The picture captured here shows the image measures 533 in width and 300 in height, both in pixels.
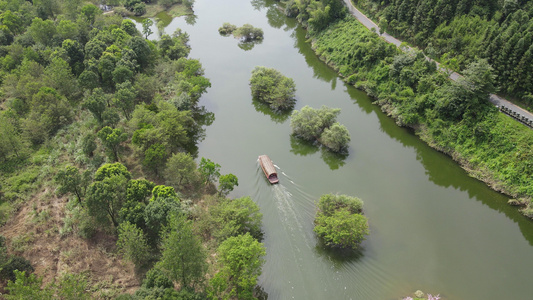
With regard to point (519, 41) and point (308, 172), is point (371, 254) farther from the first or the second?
point (519, 41)

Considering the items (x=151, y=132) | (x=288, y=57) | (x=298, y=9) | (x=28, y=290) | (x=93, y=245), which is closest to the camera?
(x=28, y=290)

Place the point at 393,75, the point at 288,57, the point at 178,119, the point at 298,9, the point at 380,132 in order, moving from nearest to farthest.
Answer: the point at 178,119
the point at 380,132
the point at 393,75
the point at 288,57
the point at 298,9

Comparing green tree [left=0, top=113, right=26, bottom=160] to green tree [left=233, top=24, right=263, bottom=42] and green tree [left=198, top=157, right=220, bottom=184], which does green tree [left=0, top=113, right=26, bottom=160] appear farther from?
green tree [left=233, top=24, right=263, bottom=42]

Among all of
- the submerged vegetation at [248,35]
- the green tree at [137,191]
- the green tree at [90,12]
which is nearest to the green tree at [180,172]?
the green tree at [137,191]

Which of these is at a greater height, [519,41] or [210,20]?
[519,41]

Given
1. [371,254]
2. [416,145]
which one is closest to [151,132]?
[371,254]

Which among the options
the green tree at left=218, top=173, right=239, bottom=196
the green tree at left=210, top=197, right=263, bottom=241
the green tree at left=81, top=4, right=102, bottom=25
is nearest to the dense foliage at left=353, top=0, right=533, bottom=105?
the green tree at left=218, top=173, right=239, bottom=196

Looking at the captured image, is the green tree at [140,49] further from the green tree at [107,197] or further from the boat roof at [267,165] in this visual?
the boat roof at [267,165]
